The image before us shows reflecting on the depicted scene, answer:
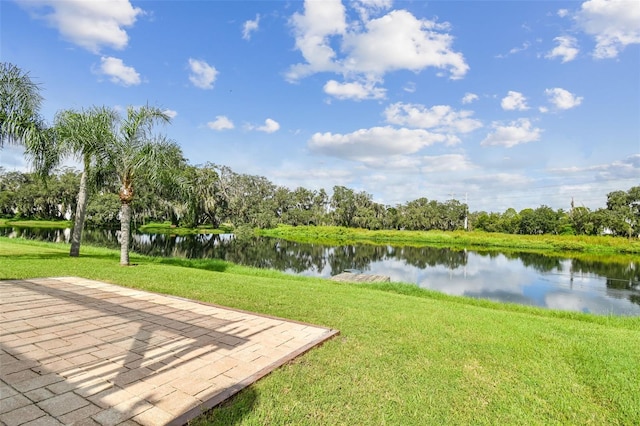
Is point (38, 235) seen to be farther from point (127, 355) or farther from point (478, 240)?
point (478, 240)

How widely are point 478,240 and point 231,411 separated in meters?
47.7

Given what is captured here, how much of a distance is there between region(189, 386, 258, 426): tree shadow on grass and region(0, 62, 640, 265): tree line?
8573 mm

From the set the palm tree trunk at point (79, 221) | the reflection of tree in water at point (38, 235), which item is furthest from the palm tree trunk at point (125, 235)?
the reflection of tree in water at point (38, 235)

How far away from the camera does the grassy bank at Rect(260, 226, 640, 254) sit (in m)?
37.3

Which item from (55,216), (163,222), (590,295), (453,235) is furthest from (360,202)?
(590,295)

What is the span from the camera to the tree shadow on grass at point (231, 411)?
2.46 metres

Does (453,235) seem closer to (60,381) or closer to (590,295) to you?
(590,295)

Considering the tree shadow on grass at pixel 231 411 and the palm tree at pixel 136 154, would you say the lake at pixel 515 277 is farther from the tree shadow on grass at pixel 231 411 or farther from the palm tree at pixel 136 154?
the tree shadow on grass at pixel 231 411

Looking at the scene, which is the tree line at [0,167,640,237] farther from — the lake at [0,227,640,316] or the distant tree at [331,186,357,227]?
the lake at [0,227,640,316]

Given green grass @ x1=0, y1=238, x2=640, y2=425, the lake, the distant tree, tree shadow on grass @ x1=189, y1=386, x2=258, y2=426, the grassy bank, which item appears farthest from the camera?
the distant tree

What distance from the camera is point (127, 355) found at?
136 inches

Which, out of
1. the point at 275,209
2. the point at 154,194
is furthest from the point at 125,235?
the point at 275,209

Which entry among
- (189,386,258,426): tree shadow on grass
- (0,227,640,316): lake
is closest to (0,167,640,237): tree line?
(0,227,640,316): lake

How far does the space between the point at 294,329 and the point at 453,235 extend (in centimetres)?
4746
